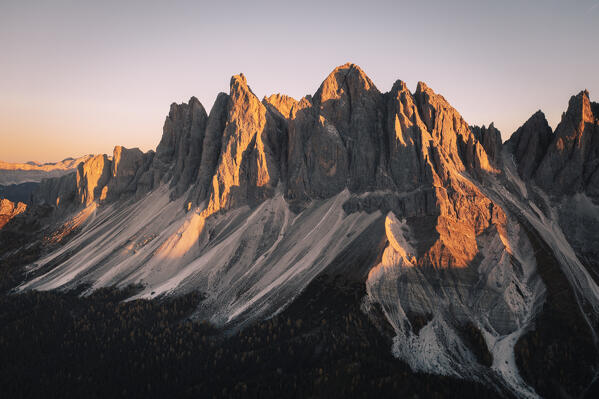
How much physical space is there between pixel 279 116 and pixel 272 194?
4006cm

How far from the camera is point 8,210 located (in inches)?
7377

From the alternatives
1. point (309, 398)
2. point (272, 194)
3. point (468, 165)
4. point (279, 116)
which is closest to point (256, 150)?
point (272, 194)

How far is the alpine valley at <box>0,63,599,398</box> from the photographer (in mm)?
73812

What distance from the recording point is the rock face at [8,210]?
181587 mm

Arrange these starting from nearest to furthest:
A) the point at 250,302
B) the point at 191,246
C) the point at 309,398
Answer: the point at 309,398 → the point at 250,302 → the point at 191,246

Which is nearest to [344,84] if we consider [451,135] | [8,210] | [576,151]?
[451,135]

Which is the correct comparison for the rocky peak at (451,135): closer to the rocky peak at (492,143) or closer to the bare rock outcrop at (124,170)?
the rocky peak at (492,143)

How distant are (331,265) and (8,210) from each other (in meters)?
177

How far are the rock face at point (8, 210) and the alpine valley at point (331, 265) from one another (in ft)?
69.8

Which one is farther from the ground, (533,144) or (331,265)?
(533,144)

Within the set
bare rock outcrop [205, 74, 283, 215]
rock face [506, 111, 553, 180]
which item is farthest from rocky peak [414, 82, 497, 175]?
bare rock outcrop [205, 74, 283, 215]

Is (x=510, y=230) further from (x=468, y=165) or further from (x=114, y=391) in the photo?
(x=114, y=391)

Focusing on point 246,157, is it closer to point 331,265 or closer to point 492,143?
point 331,265

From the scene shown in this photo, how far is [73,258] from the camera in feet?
460
